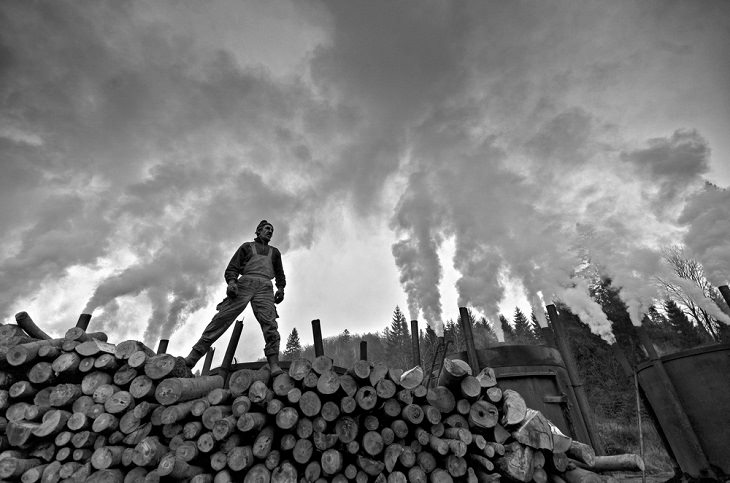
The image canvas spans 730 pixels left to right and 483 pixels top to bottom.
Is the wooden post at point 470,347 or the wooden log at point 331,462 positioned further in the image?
the wooden post at point 470,347

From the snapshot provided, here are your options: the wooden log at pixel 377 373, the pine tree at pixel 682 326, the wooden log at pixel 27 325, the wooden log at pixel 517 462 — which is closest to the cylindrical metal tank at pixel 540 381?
the wooden log at pixel 517 462

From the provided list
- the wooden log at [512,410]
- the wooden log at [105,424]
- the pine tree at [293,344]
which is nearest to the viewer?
the wooden log at [105,424]

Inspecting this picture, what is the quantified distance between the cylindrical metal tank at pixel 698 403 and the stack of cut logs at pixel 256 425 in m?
4.80

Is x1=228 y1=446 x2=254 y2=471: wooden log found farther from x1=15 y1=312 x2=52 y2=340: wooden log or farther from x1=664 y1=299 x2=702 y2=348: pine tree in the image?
x1=664 y1=299 x2=702 y2=348: pine tree

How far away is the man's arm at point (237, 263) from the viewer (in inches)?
195

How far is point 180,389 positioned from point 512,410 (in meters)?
3.31

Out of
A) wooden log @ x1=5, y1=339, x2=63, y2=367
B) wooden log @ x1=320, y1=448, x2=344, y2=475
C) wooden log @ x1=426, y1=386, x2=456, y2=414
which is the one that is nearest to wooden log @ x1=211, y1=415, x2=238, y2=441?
wooden log @ x1=320, y1=448, x2=344, y2=475

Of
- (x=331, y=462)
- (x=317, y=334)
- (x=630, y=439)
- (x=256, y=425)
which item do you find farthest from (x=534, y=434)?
(x=630, y=439)

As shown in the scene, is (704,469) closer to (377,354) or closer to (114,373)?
(114,373)

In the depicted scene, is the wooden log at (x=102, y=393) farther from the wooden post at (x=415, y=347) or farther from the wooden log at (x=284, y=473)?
the wooden post at (x=415, y=347)

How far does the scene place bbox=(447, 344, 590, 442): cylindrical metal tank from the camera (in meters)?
6.64

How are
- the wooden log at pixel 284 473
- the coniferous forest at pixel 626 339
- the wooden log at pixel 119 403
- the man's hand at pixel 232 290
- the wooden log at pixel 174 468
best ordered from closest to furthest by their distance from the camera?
1. the wooden log at pixel 174 468
2. the wooden log at pixel 284 473
3. the wooden log at pixel 119 403
4. the man's hand at pixel 232 290
5. the coniferous forest at pixel 626 339

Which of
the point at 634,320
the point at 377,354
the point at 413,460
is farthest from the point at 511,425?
the point at 377,354

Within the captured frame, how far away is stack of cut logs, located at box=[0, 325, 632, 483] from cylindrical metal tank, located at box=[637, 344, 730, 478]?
480 cm
